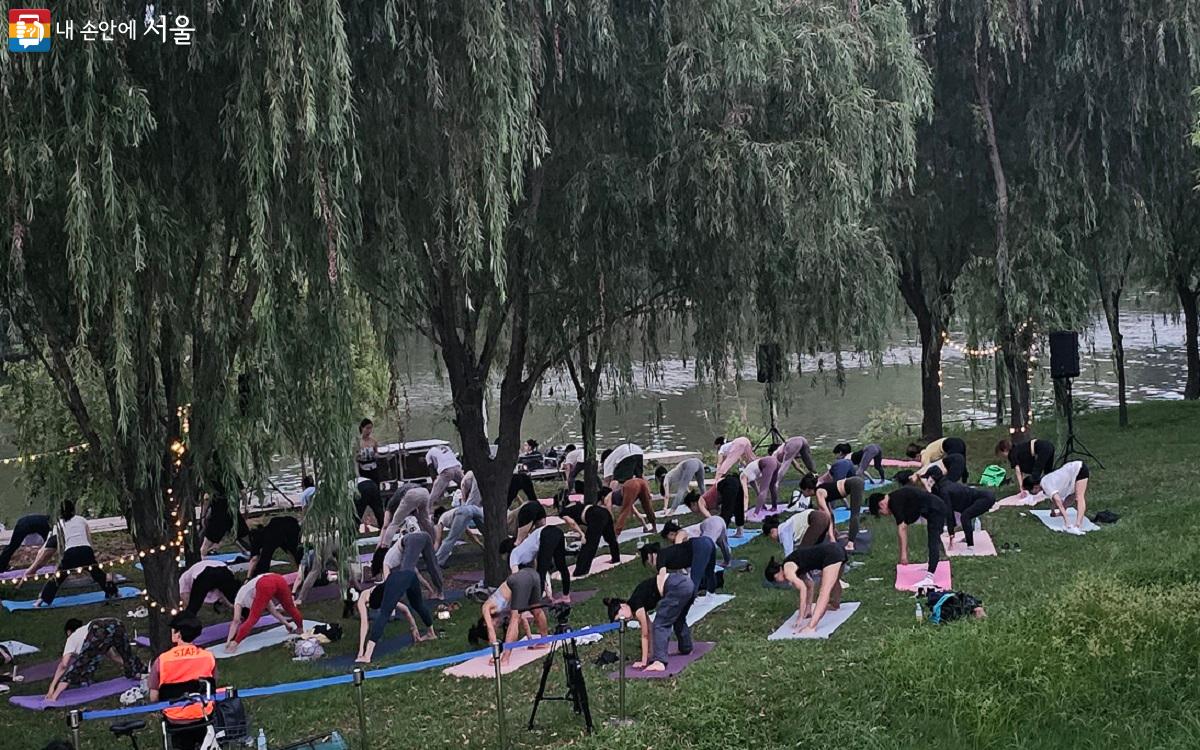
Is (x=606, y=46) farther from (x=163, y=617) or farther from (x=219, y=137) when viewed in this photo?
(x=163, y=617)

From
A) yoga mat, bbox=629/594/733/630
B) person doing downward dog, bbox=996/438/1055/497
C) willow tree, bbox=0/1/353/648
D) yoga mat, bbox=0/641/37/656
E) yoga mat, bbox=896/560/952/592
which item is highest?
willow tree, bbox=0/1/353/648

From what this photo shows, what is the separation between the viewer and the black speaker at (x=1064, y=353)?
51.9 feet

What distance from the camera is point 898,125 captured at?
480 inches

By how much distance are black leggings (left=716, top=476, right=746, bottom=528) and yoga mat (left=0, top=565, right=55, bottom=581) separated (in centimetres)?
858

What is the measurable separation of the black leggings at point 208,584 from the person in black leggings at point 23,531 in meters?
3.96

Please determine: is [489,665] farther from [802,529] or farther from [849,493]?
[849,493]

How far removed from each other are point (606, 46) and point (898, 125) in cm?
352

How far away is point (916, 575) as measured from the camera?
37.4ft

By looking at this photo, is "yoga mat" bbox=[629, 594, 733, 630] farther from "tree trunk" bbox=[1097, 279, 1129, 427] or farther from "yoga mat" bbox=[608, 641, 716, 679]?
"tree trunk" bbox=[1097, 279, 1129, 427]

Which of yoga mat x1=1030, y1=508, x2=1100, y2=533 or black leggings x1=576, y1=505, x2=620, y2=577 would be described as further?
yoga mat x1=1030, y1=508, x2=1100, y2=533

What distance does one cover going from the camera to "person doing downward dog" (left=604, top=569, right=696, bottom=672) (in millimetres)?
9078

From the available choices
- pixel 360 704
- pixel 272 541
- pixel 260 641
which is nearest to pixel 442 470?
pixel 272 541

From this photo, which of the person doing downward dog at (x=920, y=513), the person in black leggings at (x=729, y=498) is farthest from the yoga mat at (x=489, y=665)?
the person in black leggings at (x=729, y=498)

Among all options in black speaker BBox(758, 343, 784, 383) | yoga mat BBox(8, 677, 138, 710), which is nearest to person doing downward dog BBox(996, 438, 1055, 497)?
black speaker BBox(758, 343, 784, 383)
